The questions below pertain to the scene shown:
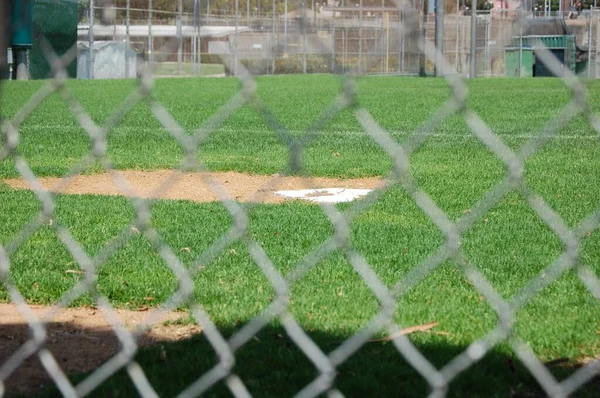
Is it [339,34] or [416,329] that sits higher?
[339,34]

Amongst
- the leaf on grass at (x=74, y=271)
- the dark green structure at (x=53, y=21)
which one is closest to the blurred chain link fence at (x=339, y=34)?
the dark green structure at (x=53, y=21)

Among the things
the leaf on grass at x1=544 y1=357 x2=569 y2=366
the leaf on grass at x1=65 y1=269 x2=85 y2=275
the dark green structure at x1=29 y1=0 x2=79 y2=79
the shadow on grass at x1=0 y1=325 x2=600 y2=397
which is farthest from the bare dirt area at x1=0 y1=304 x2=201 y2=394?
the leaf on grass at x1=544 y1=357 x2=569 y2=366

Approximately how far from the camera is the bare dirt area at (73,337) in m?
2.94

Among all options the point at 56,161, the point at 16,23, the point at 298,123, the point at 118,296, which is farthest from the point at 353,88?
the point at 298,123

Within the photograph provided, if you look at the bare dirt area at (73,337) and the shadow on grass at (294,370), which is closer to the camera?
the shadow on grass at (294,370)

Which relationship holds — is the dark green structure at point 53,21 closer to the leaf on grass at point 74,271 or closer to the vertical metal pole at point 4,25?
the vertical metal pole at point 4,25

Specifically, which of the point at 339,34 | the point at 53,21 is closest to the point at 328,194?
the point at 53,21

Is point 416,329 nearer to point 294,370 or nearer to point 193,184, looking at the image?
point 294,370

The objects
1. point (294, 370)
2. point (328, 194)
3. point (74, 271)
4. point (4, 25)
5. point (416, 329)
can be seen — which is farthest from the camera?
point (328, 194)

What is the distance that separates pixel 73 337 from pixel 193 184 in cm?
410

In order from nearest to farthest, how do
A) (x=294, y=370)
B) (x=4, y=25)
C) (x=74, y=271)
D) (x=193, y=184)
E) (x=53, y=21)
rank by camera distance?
(x=4, y=25) → (x=294, y=370) → (x=53, y=21) → (x=74, y=271) → (x=193, y=184)

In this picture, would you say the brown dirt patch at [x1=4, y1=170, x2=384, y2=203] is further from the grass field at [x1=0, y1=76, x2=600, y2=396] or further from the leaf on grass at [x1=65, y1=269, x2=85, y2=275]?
the leaf on grass at [x1=65, y1=269, x2=85, y2=275]

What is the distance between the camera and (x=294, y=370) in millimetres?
2936

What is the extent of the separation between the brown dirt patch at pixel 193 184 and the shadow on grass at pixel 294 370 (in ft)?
11.1
